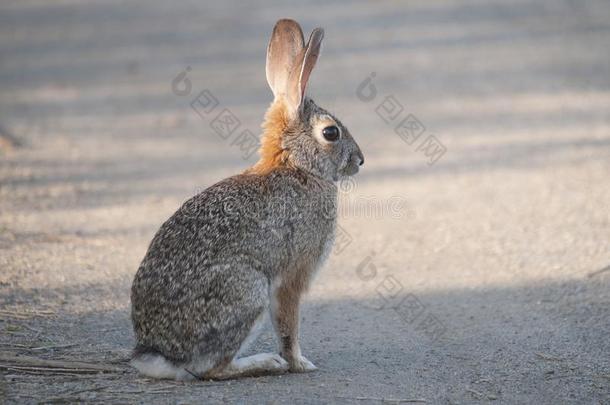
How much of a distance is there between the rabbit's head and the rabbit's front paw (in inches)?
49.4

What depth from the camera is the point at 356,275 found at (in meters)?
7.93

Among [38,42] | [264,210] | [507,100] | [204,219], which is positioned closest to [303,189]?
[264,210]

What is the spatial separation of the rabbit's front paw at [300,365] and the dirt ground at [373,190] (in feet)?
0.32

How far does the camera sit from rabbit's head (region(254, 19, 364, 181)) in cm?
625

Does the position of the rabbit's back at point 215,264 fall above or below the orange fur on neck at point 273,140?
below

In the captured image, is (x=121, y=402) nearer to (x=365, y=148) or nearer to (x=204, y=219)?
(x=204, y=219)

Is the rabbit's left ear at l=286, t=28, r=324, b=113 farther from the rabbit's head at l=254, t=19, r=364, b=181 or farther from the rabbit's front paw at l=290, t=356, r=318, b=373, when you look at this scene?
the rabbit's front paw at l=290, t=356, r=318, b=373

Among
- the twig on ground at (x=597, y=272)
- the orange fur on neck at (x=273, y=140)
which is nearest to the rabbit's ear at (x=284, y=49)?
the orange fur on neck at (x=273, y=140)

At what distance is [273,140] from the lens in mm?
6355

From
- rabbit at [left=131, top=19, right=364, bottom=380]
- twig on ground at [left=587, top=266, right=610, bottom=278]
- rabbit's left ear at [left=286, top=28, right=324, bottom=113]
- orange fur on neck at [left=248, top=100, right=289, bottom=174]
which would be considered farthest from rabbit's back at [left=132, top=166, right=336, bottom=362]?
twig on ground at [left=587, top=266, right=610, bottom=278]

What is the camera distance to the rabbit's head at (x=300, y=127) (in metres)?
6.25

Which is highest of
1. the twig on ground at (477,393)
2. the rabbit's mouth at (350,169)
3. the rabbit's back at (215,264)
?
the rabbit's mouth at (350,169)

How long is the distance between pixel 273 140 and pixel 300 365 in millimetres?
1526

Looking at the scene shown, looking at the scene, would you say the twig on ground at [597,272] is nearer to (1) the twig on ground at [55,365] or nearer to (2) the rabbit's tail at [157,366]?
(2) the rabbit's tail at [157,366]
